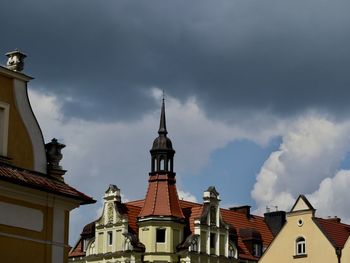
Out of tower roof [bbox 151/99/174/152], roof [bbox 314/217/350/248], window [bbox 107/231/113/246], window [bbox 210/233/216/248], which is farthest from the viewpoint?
tower roof [bbox 151/99/174/152]

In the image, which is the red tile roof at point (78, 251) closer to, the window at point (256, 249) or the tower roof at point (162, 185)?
the tower roof at point (162, 185)

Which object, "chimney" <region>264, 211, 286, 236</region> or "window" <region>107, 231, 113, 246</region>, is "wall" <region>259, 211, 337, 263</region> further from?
"chimney" <region>264, 211, 286, 236</region>

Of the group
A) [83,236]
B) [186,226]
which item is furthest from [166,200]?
[83,236]

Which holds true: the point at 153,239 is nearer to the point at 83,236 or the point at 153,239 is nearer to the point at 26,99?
the point at 83,236

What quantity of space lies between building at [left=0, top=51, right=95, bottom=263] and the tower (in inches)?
1530

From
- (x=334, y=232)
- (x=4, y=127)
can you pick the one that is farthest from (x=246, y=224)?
(x=4, y=127)

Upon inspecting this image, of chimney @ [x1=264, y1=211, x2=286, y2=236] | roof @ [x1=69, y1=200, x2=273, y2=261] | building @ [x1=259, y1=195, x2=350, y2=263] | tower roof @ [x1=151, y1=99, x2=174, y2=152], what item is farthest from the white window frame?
chimney @ [x1=264, y1=211, x2=286, y2=236]

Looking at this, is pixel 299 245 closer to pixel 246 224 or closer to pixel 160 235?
pixel 160 235

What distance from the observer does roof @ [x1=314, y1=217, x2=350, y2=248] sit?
2265 inches

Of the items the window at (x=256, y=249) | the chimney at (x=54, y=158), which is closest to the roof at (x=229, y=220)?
the window at (x=256, y=249)

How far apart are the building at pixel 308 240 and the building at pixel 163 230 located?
30.0ft

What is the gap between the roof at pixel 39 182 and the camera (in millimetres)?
26216

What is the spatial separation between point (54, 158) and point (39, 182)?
163 cm

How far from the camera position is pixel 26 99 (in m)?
28.7
